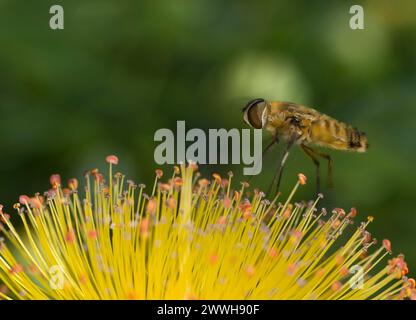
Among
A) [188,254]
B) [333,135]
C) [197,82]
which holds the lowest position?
[188,254]

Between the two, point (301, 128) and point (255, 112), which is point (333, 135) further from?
point (255, 112)

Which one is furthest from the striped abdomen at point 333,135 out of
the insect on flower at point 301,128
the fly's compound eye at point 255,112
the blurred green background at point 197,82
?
the blurred green background at point 197,82

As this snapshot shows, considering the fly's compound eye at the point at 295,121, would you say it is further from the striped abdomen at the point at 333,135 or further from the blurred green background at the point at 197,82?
the blurred green background at the point at 197,82

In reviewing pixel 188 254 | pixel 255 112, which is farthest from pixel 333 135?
pixel 188 254

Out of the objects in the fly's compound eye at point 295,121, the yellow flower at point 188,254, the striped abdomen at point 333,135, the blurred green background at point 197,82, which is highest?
the blurred green background at point 197,82

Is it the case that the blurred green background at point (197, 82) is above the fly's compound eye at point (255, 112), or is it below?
above
